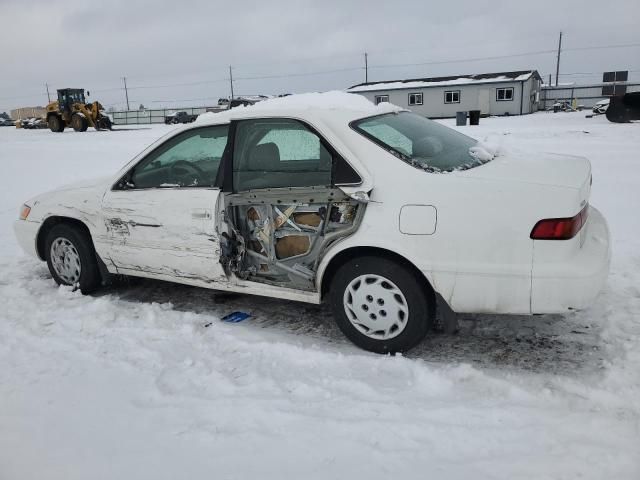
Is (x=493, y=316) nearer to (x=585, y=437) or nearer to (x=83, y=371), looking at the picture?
(x=585, y=437)

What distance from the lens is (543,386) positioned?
3.01 m

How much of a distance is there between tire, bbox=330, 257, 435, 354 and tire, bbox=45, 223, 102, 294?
239 cm

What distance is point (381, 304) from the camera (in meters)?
3.36

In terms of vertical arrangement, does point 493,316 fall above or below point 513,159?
below

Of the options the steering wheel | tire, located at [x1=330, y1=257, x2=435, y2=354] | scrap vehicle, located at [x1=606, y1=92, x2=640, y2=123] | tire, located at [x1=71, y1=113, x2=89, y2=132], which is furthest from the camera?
tire, located at [x1=71, y1=113, x2=89, y2=132]

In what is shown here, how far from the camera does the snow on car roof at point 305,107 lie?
3.70 meters

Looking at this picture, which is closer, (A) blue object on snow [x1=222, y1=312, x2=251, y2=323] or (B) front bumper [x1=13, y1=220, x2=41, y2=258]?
(A) blue object on snow [x1=222, y1=312, x2=251, y2=323]

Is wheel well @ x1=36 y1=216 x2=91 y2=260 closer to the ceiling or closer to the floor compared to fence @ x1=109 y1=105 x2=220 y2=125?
closer to the floor

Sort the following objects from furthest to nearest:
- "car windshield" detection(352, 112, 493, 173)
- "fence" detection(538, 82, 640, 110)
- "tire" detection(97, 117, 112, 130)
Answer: "fence" detection(538, 82, 640, 110) → "tire" detection(97, 117, 112, 130) → "car windshield" detection(352, 112, 493, 173)

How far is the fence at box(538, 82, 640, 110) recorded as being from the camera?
42.3 m

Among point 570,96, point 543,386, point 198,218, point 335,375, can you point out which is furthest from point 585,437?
point 570,96

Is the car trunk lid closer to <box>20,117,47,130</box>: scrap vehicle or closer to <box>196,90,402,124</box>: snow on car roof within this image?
<box>196,90,402,124</box>: snow on car roof

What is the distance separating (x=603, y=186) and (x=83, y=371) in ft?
25.0

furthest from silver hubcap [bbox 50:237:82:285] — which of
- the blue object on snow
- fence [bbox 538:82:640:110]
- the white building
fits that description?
fence [bbox 538:82:640:110]
